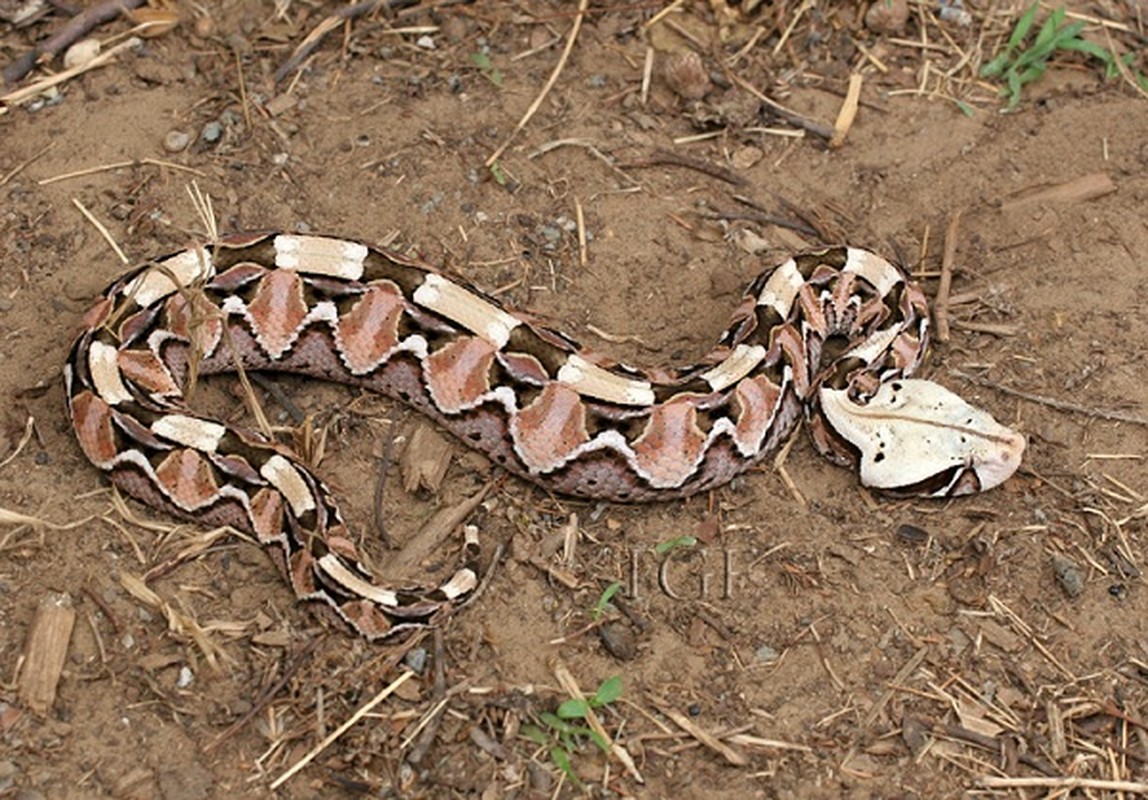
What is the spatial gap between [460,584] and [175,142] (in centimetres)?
352

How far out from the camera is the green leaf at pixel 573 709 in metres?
5.81

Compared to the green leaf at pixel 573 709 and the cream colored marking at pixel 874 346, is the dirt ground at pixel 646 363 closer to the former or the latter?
the green leaf at pixel 573 709

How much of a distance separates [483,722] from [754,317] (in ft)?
8.92

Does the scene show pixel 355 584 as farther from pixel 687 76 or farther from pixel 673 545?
pixel 687 76

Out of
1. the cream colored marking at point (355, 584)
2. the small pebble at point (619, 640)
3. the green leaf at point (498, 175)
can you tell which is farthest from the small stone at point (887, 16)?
the cream colored marking at point (355, 584)

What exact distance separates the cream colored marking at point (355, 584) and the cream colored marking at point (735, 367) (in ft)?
6.60

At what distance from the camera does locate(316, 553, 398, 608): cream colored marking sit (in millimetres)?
5977

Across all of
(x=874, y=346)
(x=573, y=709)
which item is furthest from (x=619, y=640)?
(x=874, y=346)

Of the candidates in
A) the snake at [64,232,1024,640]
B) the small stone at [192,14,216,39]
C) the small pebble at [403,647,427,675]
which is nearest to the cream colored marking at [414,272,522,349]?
the snake at [64,232,1024,640]

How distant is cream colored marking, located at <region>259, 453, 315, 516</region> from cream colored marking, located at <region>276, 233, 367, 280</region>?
1116 mm

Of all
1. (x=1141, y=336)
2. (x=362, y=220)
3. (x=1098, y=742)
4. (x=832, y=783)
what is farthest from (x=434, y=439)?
(x=1141, y=336)

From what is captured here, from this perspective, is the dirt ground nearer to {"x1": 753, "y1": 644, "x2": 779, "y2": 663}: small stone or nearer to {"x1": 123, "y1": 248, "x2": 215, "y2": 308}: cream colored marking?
{"x1": 753, "y1": 644, "x2": 779, "y2": 663}: small stone

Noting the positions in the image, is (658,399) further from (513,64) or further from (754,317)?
(513,64)

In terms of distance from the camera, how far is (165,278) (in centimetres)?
697
